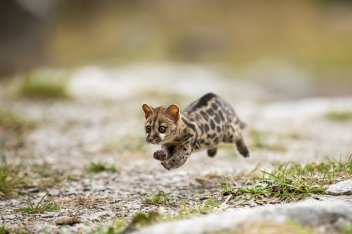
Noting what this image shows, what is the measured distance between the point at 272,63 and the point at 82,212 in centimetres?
1689

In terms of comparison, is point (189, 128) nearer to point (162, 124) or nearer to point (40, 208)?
point (162, 124)

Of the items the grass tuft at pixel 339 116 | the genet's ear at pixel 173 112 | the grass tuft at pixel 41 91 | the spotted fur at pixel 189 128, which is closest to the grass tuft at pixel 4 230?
the spotted fur at pixel 189 128

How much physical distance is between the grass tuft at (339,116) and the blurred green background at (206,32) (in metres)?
12.0

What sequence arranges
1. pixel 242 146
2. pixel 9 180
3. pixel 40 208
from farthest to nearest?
pixel 242 146 < pixel 9 180 < pixel 40 208

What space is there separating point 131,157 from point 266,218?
3518 mm

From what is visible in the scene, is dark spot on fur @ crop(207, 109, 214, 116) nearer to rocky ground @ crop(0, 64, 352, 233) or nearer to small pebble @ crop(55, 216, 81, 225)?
rocky ground @ crop(0, 64, 352, 233)

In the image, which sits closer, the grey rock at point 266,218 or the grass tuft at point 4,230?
the grey rock at point 266,218

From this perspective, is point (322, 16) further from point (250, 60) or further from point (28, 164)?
point (28, 164)

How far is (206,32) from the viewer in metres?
23.6

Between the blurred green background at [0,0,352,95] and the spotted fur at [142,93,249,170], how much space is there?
1604 cm

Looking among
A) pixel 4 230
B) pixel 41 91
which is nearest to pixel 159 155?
pixel 4 230

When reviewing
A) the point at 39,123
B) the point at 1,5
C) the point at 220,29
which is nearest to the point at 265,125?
the point at 39,123

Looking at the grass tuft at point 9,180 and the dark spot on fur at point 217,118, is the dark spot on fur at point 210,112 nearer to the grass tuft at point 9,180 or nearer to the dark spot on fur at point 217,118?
the dark spot on fur at point 217,118

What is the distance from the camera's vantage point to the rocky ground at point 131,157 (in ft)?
12.9
